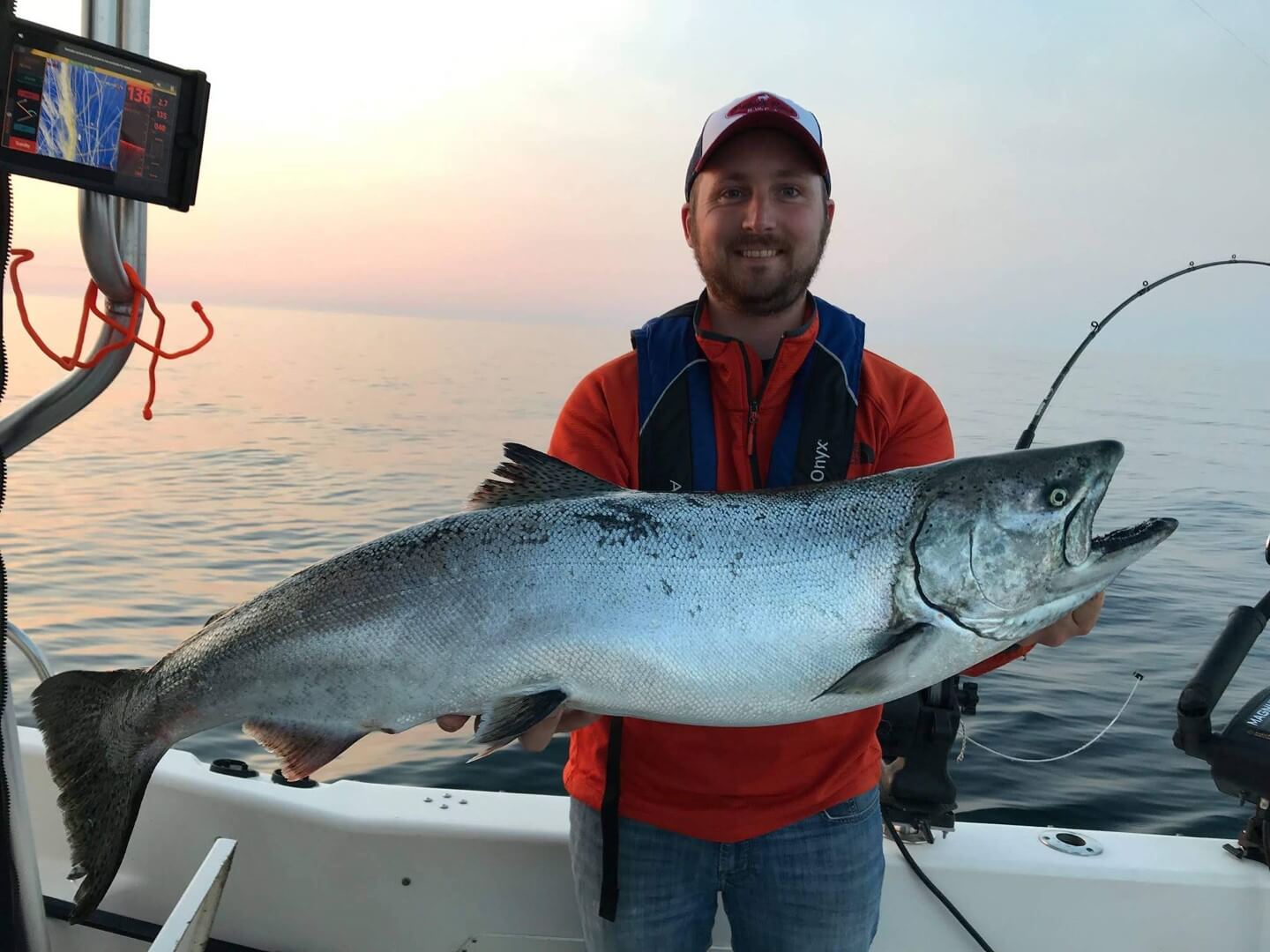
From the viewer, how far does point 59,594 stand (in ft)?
28.0

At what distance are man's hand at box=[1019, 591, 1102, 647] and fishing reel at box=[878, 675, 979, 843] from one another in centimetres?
99

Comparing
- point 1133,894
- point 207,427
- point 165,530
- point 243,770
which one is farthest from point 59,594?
point 207,427

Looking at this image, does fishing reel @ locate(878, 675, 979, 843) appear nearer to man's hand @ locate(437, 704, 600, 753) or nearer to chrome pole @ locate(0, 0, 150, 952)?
man's hand @ locate(437, 704, 600, 753)

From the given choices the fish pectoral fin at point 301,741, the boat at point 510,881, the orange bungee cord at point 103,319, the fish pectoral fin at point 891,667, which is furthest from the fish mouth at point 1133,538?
the orange bungee cord at point 103,319

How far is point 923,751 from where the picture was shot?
3.25m

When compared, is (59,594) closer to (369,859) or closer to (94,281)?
(369,859)

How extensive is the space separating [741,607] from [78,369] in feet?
5.65

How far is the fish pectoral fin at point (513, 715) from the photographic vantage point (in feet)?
6.97

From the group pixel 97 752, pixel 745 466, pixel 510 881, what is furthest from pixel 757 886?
pixel 97 752

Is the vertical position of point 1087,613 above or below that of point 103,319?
below

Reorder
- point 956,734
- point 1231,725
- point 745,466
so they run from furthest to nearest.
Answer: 1. point 956,734
2. point 1231,725
3. point 745,466

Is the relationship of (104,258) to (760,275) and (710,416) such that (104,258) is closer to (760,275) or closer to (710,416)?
(710,416)

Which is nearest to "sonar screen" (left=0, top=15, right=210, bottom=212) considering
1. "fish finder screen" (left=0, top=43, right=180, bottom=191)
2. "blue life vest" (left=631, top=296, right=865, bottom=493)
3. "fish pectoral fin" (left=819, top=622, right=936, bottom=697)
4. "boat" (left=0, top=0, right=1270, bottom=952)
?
"fish finder screen" (left=0, top=43, right=180, bottom=191)

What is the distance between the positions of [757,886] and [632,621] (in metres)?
0.95
